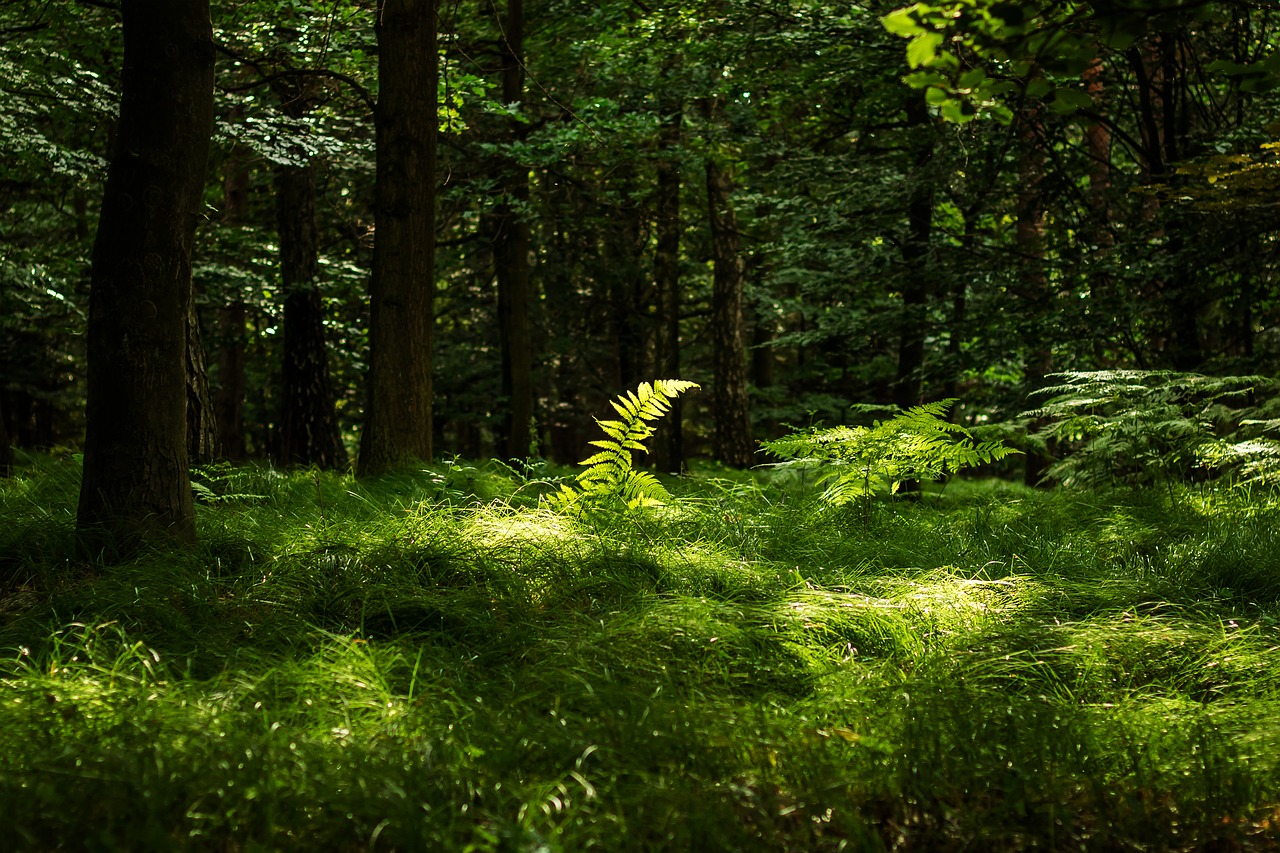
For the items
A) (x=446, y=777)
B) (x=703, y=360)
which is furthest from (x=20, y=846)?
(x=703, y=360)

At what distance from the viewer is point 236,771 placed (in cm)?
218

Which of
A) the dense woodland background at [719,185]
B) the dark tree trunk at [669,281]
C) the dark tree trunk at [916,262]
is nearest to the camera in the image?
the dense woodland background at [719,185]

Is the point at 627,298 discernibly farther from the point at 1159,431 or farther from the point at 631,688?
the point at 631,688

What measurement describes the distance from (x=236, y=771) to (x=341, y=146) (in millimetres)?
8104

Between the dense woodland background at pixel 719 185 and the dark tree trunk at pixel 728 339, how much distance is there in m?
0.04

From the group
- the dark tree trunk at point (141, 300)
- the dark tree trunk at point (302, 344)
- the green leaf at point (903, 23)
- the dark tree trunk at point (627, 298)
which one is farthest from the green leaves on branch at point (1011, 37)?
the dark tree trunk at point (627, 298)

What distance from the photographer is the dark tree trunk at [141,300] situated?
4090 millimetres

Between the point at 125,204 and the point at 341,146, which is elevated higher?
the point at 341,146

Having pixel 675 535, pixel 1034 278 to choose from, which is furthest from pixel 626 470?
pixel 1034 278

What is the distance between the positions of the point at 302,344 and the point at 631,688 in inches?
351

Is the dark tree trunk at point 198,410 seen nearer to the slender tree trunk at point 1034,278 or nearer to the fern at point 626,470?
the fern at point 626,470

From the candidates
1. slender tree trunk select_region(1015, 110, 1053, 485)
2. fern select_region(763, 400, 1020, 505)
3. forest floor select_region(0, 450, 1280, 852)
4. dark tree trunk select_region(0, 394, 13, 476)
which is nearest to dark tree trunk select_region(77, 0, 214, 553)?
forest floor select_region(0, 450, 1280, 852)

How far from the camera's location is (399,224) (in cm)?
687

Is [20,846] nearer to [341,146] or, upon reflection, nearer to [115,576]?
[115,576]
